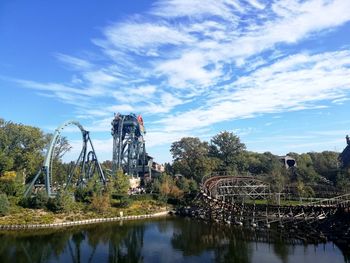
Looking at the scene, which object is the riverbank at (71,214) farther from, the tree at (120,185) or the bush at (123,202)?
the tree at (120,185)

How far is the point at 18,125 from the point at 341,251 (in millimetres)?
63239

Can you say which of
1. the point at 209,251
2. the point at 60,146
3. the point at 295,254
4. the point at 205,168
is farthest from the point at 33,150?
the point at 295,254

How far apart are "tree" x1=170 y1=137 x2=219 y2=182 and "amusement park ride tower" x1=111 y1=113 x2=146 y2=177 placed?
426 inches

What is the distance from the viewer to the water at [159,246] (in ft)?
104

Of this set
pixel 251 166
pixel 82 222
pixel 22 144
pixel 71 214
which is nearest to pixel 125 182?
pixel 71 214

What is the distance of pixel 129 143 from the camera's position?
90062 mm

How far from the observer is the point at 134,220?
2116 inches

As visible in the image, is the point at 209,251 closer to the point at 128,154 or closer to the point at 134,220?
the point at 134,220

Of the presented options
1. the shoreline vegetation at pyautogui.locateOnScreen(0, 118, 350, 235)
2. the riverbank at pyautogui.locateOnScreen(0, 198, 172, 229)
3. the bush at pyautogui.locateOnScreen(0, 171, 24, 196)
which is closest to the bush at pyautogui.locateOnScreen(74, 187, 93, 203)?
the shoreline vegetation at pyautogui.locateOnScreen(0, 118, 350, 235)

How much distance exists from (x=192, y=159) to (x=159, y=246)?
48794mm

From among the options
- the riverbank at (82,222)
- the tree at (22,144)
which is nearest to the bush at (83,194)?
the riverbank at (82,222)

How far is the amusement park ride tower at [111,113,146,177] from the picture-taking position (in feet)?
289

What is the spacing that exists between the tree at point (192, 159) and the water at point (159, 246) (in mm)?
35515

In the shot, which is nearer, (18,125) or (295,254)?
(295,254)
